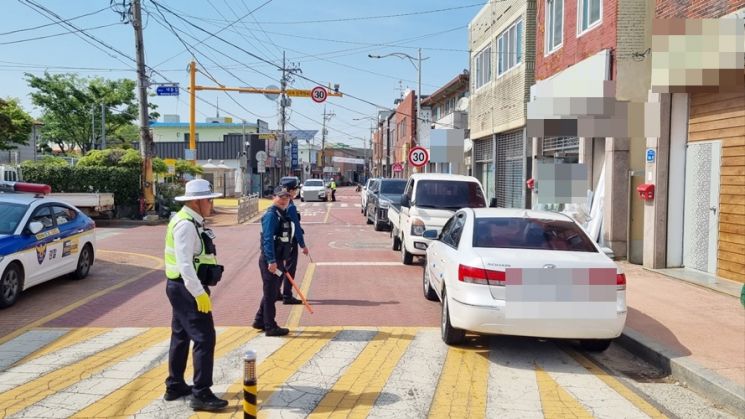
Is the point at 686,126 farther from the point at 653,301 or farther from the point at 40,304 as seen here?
the point at 40,304

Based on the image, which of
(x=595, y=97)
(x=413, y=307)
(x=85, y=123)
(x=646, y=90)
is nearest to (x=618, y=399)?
(x=413, y=307)

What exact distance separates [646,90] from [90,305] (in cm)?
1060

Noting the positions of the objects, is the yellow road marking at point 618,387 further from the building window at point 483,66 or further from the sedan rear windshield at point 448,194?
the building window at point 483,66

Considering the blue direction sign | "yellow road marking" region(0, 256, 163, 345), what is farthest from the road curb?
the blue direction sign

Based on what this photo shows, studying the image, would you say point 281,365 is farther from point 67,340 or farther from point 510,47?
point 510,47

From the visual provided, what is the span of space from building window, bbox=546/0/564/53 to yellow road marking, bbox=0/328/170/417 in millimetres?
14050

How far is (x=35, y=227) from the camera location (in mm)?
8906

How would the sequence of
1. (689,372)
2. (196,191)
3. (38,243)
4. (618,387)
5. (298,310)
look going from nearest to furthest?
1. (196,191)
2. (618,387)
3. (689,372)
4. (298,310)
5. (38,243)

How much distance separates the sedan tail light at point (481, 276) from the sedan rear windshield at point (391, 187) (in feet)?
50.2

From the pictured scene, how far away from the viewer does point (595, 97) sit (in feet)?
45.3

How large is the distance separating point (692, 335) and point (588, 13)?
10.3 metres

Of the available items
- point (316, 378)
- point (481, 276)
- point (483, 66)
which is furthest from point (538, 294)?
point (483, 66)

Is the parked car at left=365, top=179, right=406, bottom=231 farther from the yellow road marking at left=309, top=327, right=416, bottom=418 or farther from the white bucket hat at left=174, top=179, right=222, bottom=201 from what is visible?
the white bucket hat at left=174, top=179, right=222, bottom=201

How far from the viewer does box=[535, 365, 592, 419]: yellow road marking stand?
4.87 m
